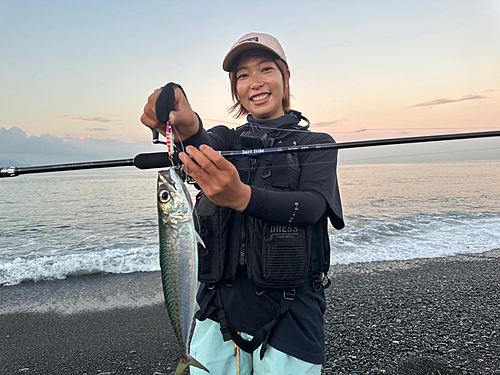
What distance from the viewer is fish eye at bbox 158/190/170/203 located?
6.43 feet

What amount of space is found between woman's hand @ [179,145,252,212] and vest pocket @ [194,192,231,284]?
0.51m

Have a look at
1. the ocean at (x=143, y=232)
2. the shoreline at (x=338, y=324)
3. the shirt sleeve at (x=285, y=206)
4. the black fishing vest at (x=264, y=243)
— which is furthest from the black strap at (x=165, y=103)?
the ocean at (x=143, y=232)

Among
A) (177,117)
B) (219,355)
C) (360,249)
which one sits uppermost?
(177,117)

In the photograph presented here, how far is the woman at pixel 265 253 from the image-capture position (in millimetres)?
2020

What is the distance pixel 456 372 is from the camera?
3.97 m

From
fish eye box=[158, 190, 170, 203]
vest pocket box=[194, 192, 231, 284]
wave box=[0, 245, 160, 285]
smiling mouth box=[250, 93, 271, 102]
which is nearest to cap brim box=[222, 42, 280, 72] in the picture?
smiling mouth box=[250, 93, 271, 102]

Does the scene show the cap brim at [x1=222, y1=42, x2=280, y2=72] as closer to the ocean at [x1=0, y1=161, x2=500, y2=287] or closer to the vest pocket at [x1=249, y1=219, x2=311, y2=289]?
the vest pocket at [x1=249, y1=219, x2=311, y2=289]

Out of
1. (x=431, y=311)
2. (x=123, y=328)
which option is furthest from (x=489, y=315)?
(x=123, y=328)

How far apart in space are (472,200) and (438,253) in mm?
12018

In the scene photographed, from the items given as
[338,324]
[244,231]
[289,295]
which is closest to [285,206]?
[244,231]

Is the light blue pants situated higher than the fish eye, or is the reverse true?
the fish eye

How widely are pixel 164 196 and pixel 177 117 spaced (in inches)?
18.6

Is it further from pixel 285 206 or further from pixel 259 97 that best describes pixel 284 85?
pixel 285 206

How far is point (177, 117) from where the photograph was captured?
1942 mm
